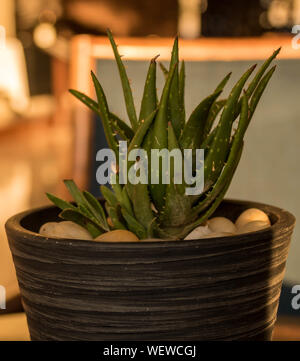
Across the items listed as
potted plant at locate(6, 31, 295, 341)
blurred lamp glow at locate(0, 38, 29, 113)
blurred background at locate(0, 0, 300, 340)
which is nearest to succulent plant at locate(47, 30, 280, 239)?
potted plant at locate(6, 31, 295, 341)

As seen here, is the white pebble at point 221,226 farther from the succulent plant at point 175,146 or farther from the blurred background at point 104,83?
the blurred background at point 104,83

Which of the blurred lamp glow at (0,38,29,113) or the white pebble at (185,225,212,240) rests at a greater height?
the white pebble at (185,225,212,240)

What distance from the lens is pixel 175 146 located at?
0.47 m

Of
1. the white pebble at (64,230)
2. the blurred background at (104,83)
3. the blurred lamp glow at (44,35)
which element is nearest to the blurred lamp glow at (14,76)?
the blurred background at (104,83)

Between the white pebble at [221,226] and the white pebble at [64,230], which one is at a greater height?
the white pebble at [64,230]

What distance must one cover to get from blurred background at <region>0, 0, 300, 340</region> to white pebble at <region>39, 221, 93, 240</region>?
0.16 meters

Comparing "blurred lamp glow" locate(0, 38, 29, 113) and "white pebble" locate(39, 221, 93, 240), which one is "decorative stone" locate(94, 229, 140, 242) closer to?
"white pebble" locate(39, 221, 93, 240)

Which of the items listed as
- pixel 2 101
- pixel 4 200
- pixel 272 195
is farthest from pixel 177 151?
pixel 2 101

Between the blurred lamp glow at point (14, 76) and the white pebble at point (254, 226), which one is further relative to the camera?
the blurred lamp glow at point (14, 76)

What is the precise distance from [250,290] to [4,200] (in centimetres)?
358

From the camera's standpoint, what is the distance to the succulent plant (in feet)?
1.52

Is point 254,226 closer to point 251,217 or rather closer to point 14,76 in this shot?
point 251,217

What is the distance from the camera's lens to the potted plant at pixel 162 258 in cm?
41

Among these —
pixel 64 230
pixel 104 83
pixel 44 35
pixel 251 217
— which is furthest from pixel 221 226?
pixel 44 35
